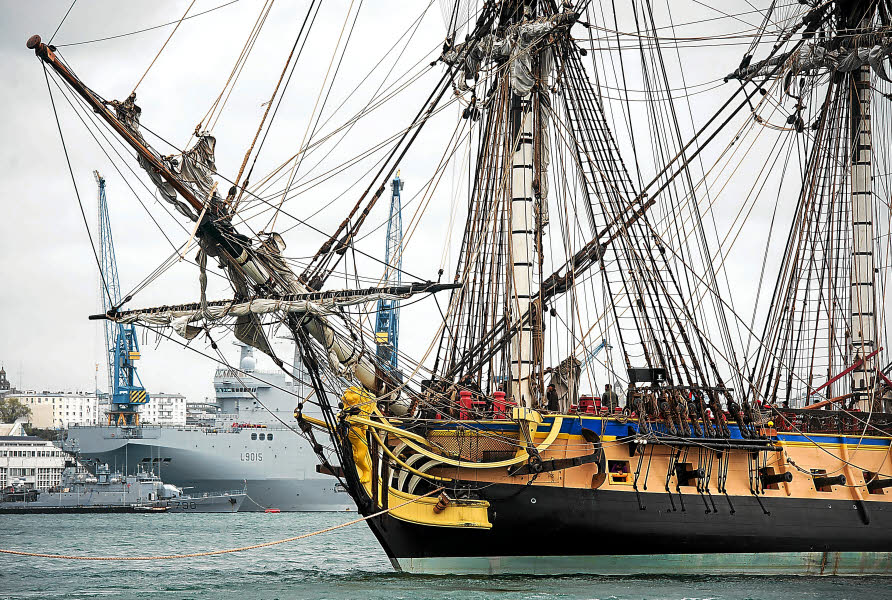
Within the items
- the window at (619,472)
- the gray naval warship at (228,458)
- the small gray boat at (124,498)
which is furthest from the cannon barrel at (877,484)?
the small gray boat at (124,498)

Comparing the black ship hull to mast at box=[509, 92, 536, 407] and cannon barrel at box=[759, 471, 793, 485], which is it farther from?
mast at box=[509, 92, 536, 407]

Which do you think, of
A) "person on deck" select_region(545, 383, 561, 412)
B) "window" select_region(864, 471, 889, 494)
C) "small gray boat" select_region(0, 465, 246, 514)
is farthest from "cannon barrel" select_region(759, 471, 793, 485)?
"small gray boat" select_region(0, 465, 246, 514)

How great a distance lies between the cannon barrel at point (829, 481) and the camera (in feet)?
75.3

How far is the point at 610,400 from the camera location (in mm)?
23000

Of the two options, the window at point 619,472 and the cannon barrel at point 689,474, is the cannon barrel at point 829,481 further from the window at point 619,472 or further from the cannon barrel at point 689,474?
the window at point 619,472

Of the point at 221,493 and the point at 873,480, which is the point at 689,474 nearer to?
the point at 873,480

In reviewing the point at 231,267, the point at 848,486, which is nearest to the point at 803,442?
the point at 848,486

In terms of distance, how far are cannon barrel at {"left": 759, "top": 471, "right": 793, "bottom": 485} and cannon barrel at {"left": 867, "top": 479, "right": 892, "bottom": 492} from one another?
260 centimetres

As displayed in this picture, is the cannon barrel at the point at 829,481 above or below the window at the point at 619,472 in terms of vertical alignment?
below

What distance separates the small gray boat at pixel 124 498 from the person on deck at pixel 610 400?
1701 inches

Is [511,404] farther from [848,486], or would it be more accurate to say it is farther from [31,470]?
Result: [31,470]

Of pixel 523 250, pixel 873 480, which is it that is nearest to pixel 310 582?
pixel 523 250

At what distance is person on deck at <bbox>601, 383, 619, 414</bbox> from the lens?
22750 millimetres

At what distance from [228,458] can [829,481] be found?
4699 cm
